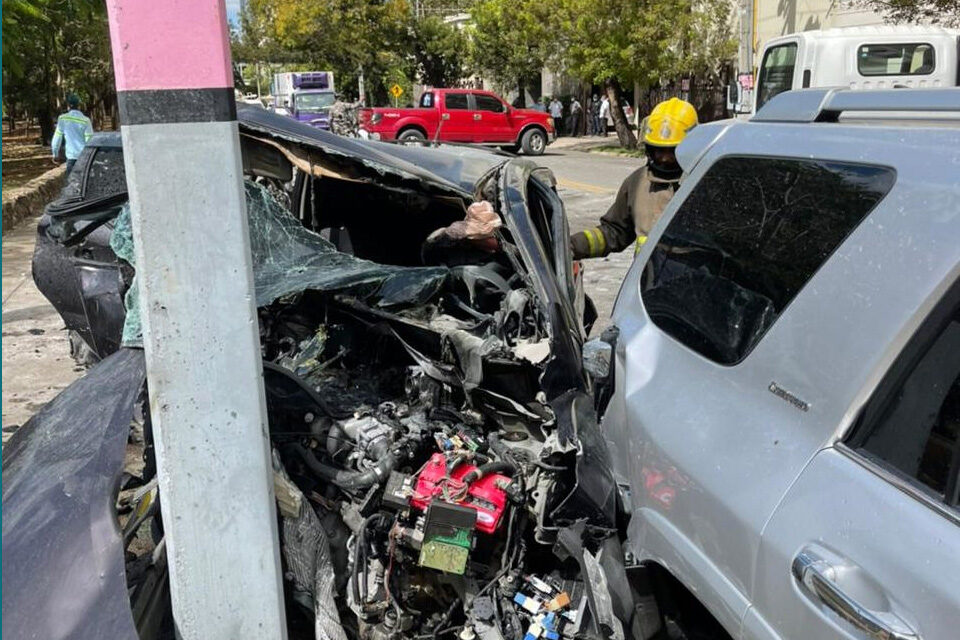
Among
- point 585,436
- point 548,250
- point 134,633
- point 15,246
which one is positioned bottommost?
point 15,246

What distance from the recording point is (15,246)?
11.4 m

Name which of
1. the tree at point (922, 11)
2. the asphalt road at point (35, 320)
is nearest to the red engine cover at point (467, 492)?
the asphalt road at point (35, 320)

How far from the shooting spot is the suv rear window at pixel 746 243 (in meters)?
1.82

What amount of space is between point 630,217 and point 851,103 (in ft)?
9.10

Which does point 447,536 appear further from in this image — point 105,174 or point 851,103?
point 105,174

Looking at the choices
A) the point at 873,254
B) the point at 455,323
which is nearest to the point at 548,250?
the point at 455,323

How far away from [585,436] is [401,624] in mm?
867

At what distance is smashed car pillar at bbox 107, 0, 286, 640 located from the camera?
2252 mm

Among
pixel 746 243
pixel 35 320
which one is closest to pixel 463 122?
pixel 35 320

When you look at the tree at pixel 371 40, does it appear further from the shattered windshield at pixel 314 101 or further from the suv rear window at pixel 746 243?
the suv rear window at pixel 746 243

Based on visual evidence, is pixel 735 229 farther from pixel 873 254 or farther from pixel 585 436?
pixel 585 436

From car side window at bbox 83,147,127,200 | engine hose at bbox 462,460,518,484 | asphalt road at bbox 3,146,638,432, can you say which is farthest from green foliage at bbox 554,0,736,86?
engine hose at bbox 462,460,518,484

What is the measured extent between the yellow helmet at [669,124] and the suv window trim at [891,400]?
3.04 m

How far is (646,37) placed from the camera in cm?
2273
